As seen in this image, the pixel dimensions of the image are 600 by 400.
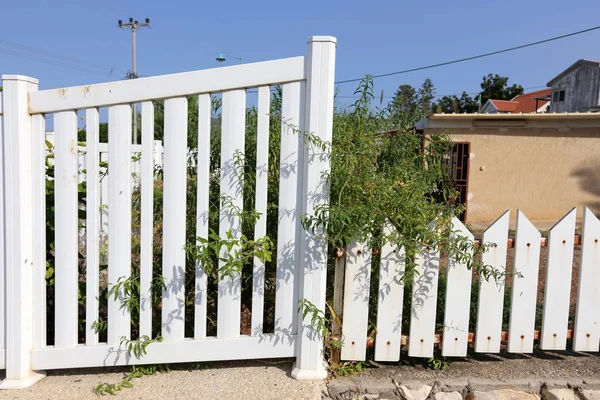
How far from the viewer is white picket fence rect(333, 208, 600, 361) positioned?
111 inches

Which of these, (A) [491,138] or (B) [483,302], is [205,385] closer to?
(B) [483,302]

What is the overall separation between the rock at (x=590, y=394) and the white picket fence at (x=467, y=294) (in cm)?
30

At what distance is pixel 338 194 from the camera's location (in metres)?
2.78

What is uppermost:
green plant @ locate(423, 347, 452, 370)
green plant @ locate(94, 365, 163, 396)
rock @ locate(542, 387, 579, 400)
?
green plant @ locate(423, 347, 452, 370)

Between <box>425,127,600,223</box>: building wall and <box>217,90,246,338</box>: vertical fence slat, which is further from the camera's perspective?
<box>425,127,600,223</box>: building wall

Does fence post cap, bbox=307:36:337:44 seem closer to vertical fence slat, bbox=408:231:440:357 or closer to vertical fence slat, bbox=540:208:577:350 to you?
vertical fence slat, bbox=408:231:440:357

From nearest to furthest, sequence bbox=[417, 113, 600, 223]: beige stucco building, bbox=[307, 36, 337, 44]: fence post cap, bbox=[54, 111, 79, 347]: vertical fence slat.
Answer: bbox=[307, 36, 337, 44]: fence post cap, bbox=[54, 111, 79, 347]: vertical fence slat, bbox=[417, 113, 600, 223]: beige stucco building

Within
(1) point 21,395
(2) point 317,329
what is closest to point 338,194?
(2) point 317,329

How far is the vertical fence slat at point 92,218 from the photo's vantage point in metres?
2.74

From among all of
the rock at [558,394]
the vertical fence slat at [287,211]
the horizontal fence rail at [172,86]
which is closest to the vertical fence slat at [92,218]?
the horizontal fence rail at [172,86]

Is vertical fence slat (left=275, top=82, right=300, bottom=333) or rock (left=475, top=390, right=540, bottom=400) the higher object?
vertical fence slat (left=275, top=82, right=300, bottom=333)

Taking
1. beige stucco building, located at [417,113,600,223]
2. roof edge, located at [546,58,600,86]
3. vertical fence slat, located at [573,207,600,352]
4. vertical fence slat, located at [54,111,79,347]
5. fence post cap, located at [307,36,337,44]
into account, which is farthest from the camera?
roof edge, located at [546,58,600,86]

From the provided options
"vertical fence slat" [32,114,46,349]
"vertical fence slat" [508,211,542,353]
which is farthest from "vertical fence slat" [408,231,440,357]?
"vertical fence slat" [32,114,46,349]

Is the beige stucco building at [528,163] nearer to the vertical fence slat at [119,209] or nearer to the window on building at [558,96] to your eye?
the vertical fence slat at [119,209]
